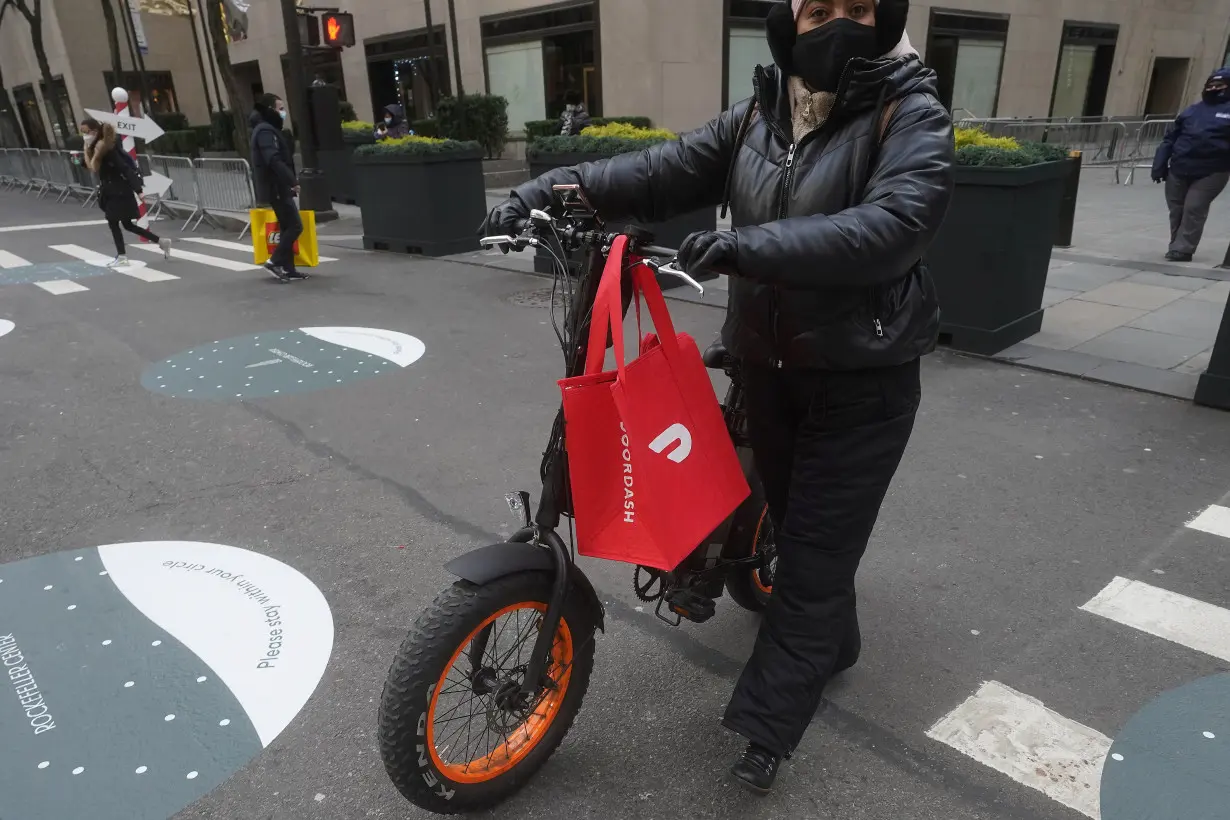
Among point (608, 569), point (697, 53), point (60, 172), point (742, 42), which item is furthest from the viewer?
point (60, 172)

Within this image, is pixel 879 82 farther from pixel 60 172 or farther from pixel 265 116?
pixel 60 172

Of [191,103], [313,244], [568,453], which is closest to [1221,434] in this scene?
[568,453]

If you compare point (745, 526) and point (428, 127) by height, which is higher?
point (428, 127)

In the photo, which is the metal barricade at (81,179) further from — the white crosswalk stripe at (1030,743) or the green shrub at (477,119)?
the white crosswalk stripe at (1030,743)

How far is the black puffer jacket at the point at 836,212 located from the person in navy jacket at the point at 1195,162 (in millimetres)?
8918

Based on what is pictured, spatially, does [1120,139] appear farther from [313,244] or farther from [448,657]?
[448,657]

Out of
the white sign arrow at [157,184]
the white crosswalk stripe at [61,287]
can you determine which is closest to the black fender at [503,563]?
the white crosswalk stripe at [61,287]

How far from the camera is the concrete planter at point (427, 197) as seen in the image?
36.1ft

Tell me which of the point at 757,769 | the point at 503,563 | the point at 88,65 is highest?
the point at 88,65

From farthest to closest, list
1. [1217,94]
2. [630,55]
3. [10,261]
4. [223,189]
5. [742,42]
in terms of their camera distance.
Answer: [742,42], [630,55], [223,189], [10,261], [1217,94]

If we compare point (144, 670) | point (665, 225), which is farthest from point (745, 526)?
point (665, 225)

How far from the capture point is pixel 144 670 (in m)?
2.94

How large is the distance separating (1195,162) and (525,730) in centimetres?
987

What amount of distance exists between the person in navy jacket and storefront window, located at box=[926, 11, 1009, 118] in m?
16.4
